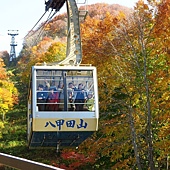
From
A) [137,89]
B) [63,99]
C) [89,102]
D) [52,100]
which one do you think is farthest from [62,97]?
[137,89]

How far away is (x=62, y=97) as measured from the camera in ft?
39.4

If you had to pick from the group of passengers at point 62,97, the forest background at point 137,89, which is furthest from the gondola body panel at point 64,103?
the forest background at point 137,89

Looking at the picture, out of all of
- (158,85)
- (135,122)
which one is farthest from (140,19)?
(135,122)

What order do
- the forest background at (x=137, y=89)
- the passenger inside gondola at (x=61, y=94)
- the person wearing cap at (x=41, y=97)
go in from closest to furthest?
the person wearing cap at (x=41, y=97) < the passenger inside gondola at (x=61, y=94) < the forest background at (x=137, y=89)

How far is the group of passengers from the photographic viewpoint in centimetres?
1198

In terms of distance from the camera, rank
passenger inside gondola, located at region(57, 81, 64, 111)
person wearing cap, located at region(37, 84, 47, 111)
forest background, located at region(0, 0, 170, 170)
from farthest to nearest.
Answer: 1. forest background, located at region(0, 0, 170, 170)
2. passenger inside gondola, located at region(57, 81, 64, 111)
3. person wearing cap, located at region(37, 84, 47, 111)

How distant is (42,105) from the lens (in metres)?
11.9

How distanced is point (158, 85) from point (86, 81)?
7.25m

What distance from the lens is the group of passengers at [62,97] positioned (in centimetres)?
1198

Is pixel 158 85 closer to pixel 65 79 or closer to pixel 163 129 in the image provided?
pixel 163 129

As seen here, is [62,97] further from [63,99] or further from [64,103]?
[64,103]

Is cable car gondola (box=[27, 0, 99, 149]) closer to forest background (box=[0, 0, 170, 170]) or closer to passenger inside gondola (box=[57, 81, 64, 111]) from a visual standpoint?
passenger inside gondola (box=[57, 81, 64, 111])

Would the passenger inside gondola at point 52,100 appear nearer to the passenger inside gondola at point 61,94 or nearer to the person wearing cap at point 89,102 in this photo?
the passenger inside gondola at point 61,94

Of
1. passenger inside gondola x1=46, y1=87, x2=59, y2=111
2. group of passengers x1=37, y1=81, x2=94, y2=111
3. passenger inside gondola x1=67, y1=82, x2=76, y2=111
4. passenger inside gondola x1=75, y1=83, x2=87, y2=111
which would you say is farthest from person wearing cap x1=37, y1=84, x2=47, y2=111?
passenger inside gondola x1=75, y1=83, x2=87, y2=111
